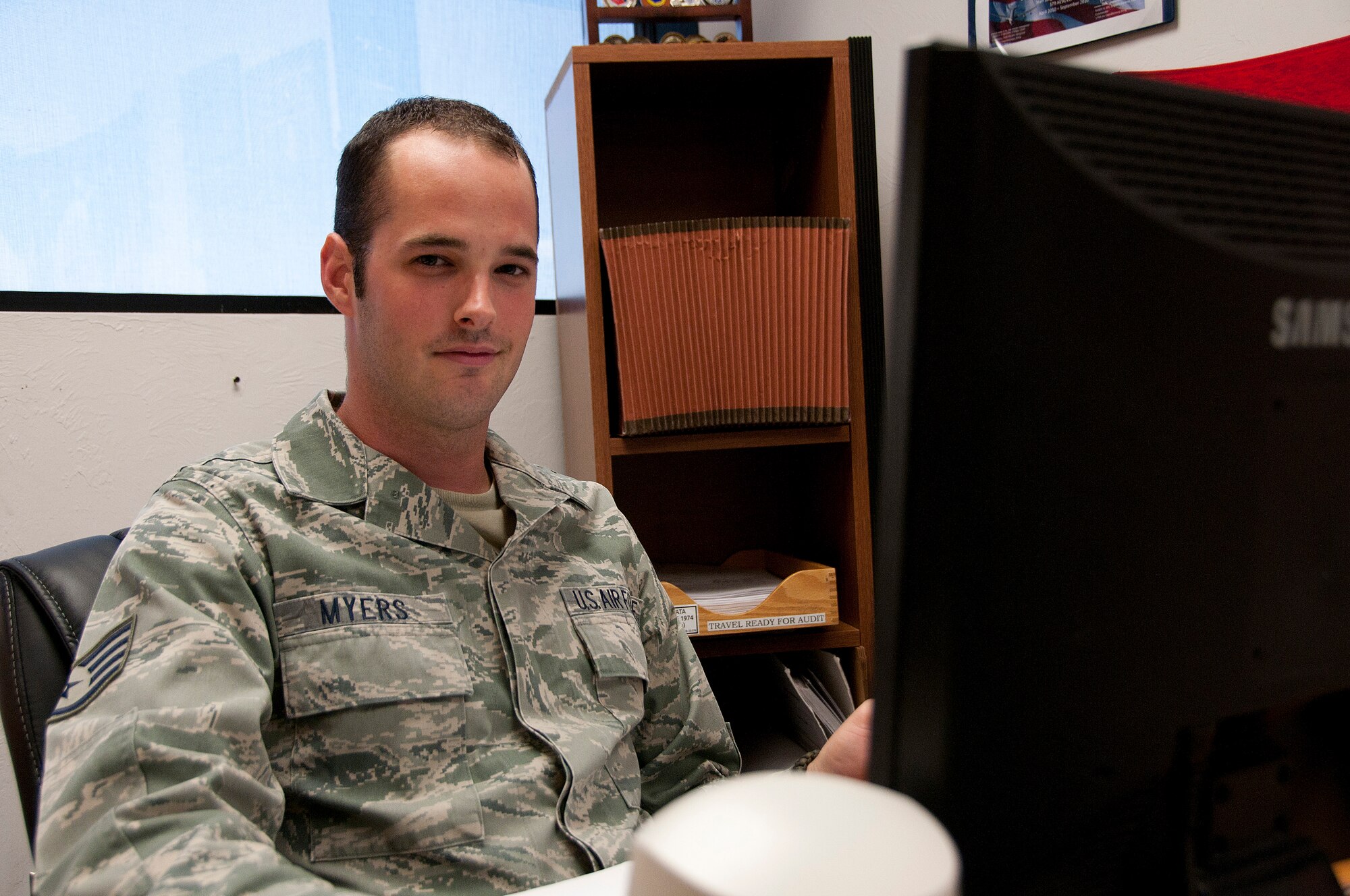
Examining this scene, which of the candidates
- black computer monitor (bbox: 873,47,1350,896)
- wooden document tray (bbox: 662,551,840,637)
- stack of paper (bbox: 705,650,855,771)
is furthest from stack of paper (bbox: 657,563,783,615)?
black computer monitor (bbox: 873,47,1350,896)

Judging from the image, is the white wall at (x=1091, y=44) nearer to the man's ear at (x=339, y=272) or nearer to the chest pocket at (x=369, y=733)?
the man's ear at (x=339, y=272)

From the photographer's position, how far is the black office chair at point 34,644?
2.75ft

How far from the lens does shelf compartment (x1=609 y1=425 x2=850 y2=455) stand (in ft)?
5.09

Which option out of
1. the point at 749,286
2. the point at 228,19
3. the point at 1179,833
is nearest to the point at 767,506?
the point at 749,286

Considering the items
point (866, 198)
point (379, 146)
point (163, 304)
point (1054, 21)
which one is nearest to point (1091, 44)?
point (1054, 21)

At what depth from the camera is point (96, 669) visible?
789 millimetres

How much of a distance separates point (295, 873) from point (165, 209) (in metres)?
1.29

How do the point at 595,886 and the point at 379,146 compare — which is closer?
the point at 595,886

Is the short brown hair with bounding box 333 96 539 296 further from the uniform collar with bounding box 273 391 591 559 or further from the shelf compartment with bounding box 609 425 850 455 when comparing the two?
the shelf compartment with bounding box 609 425 850 455

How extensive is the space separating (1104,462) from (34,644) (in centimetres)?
92

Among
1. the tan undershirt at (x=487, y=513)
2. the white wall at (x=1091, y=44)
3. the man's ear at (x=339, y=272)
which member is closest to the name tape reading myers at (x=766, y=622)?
the tan undershirt at (x=487, y=513)

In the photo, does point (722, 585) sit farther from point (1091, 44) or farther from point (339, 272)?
point (1091, 44)

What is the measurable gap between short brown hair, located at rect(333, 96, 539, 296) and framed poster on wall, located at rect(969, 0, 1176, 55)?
85 cm

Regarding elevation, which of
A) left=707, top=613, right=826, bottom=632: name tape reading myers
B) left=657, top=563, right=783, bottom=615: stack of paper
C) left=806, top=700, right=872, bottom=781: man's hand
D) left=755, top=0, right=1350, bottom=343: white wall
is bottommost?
left=707, top=613, right=826, bottom=632: name tape reading myers
